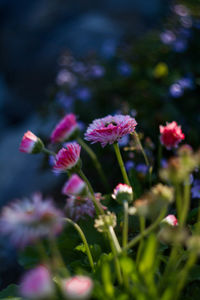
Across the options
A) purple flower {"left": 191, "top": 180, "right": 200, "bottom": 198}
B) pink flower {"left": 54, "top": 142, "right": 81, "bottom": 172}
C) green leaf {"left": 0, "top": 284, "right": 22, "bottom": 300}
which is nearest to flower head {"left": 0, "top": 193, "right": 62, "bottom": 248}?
pink flower {"left": 54, "top": 142, "right": 81, "bottom": 172}

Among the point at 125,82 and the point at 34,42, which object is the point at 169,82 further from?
the point at 34,42

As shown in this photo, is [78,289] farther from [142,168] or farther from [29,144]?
[142,168]

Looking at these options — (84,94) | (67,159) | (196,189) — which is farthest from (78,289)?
(84,94)

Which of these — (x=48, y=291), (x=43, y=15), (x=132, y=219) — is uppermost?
(x=43, y=15)

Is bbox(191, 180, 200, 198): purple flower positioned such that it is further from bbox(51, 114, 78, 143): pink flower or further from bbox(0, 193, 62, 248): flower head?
bbox(0, 193, 62, 248): flower head

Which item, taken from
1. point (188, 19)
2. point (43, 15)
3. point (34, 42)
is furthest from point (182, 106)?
point (43, 15)
